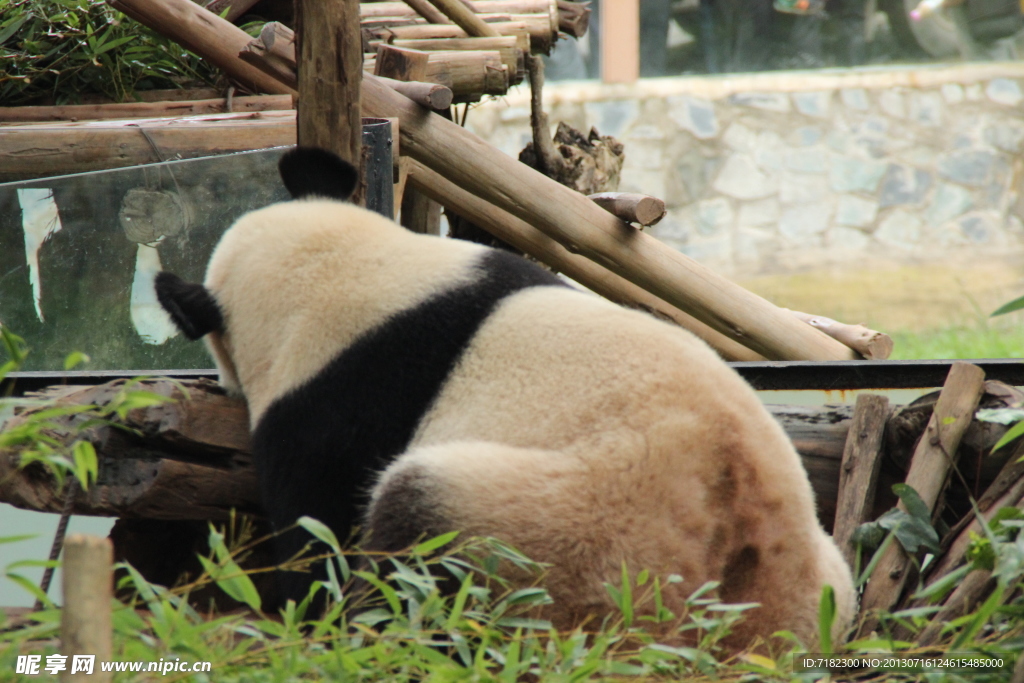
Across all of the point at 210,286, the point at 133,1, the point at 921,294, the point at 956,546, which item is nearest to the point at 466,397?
the point at 210,286

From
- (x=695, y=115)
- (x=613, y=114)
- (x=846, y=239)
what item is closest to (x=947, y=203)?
(x=846, y=239)

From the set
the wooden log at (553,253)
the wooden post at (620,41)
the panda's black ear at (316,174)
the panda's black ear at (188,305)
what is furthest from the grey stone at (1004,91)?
the panda's black ear at (188,305)

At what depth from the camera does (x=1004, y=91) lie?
9.05m

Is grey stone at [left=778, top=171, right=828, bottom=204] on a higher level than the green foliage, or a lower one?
lower

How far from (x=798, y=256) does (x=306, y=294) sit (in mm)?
7888

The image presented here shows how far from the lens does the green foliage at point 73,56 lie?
4.23 meters

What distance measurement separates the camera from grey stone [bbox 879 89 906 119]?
29.9ft

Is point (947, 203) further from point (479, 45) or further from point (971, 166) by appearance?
point (479, 45)

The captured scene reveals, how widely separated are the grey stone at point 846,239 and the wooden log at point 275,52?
736cm

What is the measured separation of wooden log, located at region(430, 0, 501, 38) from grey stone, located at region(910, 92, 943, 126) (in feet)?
19.4

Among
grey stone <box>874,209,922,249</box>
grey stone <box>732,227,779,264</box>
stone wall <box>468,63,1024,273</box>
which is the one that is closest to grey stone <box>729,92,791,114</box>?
stone wall <box>468,63,1024,273</box>

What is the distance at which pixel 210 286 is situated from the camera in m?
2.13

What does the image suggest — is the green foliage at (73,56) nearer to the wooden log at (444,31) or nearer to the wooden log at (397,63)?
the wooden log at (444,31)

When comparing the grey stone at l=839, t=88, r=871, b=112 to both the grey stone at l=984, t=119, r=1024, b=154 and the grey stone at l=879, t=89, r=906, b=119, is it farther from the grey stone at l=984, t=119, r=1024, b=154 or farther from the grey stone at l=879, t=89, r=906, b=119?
the grey stone at l=984, t=119, r=1024, b=154
